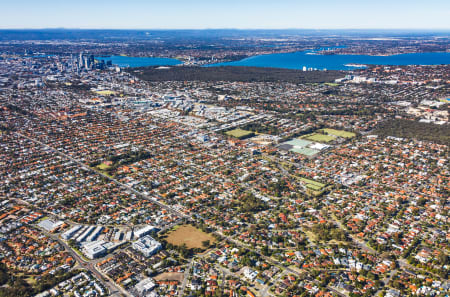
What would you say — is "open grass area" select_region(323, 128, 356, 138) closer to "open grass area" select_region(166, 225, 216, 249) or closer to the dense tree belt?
the dense tree belt

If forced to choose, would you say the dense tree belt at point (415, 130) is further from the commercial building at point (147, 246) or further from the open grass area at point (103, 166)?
the commercial building at point (147, 246)

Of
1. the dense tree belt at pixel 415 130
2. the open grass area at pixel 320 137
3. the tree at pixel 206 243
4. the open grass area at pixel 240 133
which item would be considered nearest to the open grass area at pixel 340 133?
the open grass area at pixel 320 137

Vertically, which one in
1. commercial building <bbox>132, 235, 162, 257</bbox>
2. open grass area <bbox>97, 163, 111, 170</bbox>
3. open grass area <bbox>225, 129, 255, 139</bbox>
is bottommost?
commercial building <bbox>132, 235, 162, 257</bbox>

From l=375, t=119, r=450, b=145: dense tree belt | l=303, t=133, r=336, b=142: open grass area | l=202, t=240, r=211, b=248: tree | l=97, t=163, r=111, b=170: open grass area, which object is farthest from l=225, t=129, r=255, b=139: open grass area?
l=202, t=240, r=211, b=248: tree

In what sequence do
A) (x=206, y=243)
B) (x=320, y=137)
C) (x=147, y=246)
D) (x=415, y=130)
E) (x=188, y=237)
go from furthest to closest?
(x=415, y=130) < (x=320, y=137) < (x=188, y=237) < (x=206, y=243) < (x=147, y=246)

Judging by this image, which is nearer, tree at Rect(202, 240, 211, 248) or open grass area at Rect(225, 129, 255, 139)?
tree at Rect(202, 240, 211, 248)

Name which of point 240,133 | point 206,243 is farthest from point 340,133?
point 206,243

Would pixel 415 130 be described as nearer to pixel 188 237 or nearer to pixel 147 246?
pixel 188 237

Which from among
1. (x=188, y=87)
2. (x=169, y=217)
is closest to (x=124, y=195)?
(x=169, y=217)

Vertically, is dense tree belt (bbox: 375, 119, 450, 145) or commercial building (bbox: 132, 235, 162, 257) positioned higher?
dense tree belt (bbox: 375, 119, 450, 145)

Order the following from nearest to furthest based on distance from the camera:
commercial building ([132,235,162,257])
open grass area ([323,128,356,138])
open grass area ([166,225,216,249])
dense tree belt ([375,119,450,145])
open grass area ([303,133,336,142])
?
1. commercial building ([132,235,162,257])
2. open grass area ([166,225,216,249])
3. dense tree belt ([375,119,450,145])
4. open grass area ([303,133,336,142])
5. open grass area ([323,128,356,138])
